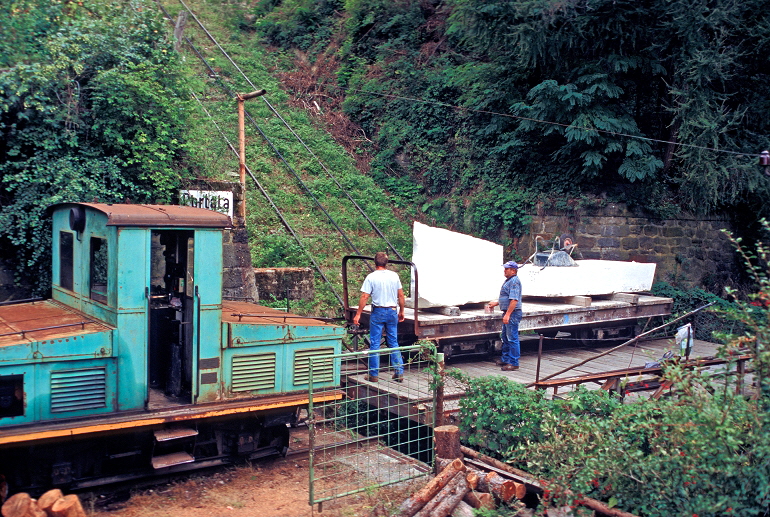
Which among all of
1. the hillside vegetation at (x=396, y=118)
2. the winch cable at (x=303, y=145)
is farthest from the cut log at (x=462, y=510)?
the winch cable at (x=303, y=145)

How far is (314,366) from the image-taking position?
733 cm

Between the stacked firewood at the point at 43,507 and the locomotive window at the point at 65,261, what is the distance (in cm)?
269

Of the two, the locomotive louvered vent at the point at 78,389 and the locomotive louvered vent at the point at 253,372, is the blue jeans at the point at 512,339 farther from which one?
the locomotive louvered vent at the point at 78,389

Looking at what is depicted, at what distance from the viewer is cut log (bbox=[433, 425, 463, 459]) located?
21.0ft

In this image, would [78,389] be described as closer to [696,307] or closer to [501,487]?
[501,487]

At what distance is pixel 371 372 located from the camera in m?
8.74

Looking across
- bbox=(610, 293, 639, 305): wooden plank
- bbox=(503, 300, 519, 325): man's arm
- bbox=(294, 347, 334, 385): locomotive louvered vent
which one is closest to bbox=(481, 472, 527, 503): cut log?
bbox=(294, 347, 334, 385): locomotive louvered vent

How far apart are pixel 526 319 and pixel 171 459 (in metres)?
6.11

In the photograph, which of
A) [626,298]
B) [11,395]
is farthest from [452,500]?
[626,298]

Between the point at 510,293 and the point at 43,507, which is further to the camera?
the point at 510,293

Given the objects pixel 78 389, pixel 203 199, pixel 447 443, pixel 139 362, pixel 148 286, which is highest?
pixel 203 199

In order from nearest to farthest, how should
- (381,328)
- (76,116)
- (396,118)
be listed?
(381,328) → (76,116) → (396,118)

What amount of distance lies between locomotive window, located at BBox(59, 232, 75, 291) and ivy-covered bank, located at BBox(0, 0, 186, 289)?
90.0 inches

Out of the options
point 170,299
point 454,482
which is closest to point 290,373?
point 170,299
